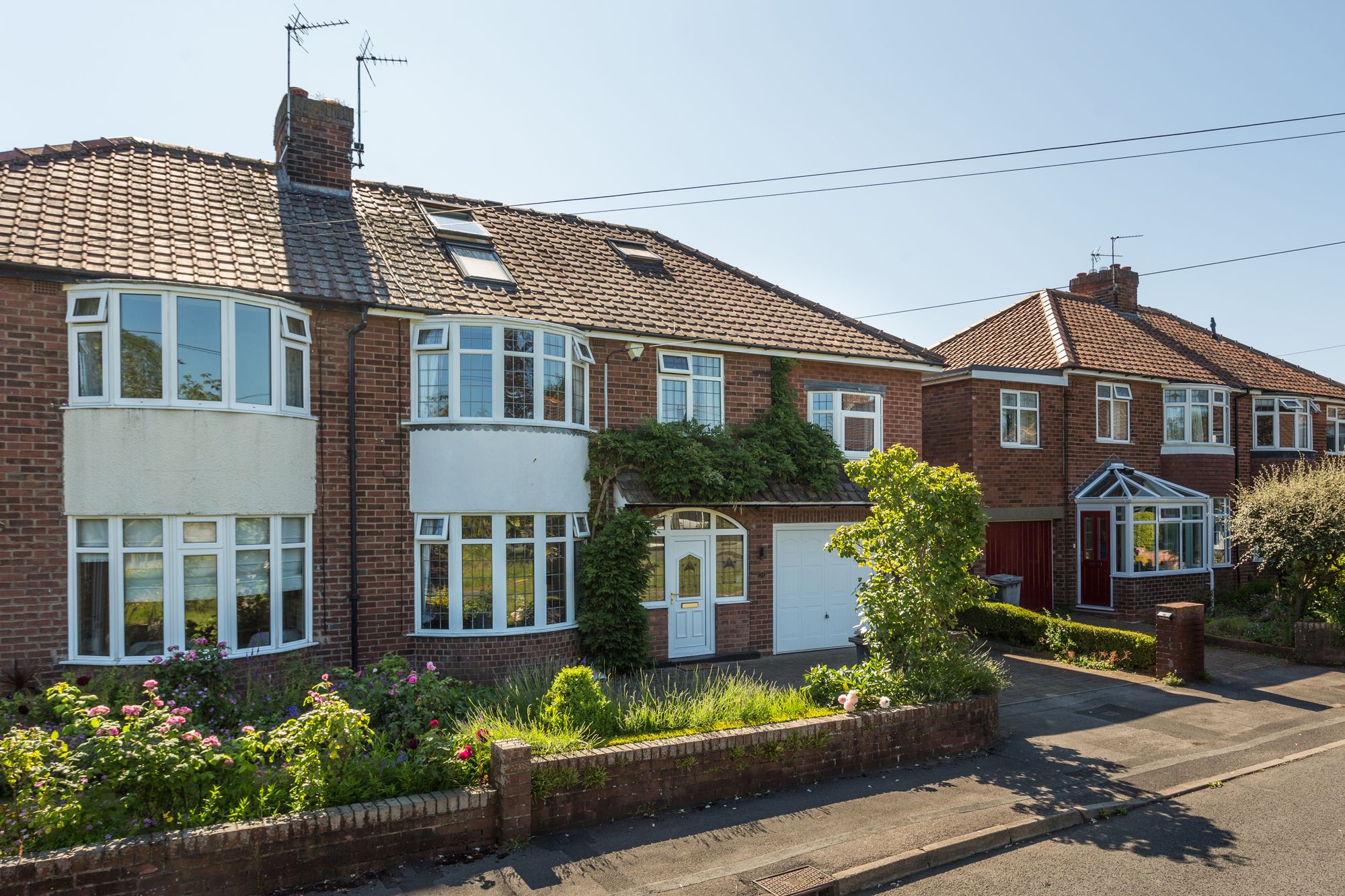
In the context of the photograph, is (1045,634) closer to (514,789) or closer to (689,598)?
(689,598)

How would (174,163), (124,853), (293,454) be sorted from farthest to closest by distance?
(174,163) → (293,454) → (124,853)

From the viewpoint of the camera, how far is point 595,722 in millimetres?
8211

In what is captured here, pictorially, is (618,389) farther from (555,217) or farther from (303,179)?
(303,179)

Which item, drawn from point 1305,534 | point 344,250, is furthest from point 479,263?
point 1305,534

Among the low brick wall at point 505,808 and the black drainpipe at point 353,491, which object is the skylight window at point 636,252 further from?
the low brick wall at point 505,808

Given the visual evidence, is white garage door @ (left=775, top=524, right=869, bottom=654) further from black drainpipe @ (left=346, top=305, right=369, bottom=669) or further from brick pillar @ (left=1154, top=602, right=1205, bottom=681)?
black drainpipe @ (left=346, top=305, right=369, bottom=669)

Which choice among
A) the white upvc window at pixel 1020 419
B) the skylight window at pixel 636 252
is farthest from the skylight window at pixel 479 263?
the white upvc window at pixel 1020 419

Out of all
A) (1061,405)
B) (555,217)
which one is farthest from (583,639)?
(1061,405)

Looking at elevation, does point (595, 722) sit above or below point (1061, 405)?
below

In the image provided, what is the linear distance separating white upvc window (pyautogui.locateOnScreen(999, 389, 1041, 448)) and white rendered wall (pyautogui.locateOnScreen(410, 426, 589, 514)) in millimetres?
12035

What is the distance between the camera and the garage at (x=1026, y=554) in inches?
793

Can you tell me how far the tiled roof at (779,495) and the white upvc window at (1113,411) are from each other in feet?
30.0

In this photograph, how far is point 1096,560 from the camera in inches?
779

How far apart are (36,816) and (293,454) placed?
590 centimetres
